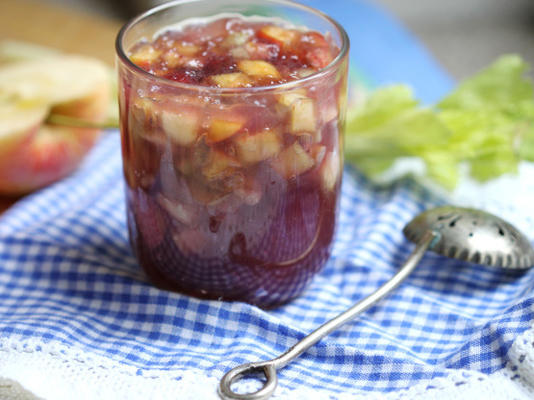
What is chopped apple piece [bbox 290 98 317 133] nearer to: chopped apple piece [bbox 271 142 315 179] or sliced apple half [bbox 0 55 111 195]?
chopped apple piece [bbox 271 142 315 179]

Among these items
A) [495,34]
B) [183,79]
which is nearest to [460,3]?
[495,34]

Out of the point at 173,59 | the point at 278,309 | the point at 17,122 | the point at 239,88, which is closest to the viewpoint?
the point at 239,88

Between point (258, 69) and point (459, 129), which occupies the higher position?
point (258, 69)

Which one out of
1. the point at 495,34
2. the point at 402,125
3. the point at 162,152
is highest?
the point at 162,152

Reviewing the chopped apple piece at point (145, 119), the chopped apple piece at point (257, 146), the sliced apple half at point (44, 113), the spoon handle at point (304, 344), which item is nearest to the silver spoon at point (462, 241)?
the spoon handle at point (304, 344)

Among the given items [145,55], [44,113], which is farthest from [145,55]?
[44,113]

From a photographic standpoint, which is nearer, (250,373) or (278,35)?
(250,373)

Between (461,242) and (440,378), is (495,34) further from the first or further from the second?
(440,378)

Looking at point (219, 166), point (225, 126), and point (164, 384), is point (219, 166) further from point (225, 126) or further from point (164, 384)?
point (164, 384)
